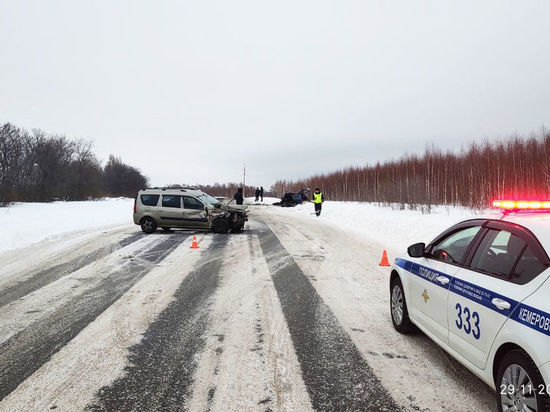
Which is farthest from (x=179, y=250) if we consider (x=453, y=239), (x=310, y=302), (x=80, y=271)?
(x=453, y=239)

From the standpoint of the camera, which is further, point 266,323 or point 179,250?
point 179,250

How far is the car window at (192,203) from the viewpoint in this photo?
52.8 ft

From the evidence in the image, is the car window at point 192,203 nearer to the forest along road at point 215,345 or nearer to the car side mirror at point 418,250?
the forest along road at point 215,345

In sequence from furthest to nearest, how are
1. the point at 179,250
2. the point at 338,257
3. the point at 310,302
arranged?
the point at 179,250 → the point at 338,257 → the point at 310,302

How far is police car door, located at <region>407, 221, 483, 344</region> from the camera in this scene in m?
3.55

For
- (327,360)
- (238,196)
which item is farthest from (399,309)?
(238,196)

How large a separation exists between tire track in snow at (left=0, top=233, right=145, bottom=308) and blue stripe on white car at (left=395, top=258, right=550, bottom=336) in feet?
20.0

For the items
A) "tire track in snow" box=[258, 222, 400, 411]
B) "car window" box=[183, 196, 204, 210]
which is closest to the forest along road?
"tire track in snow" box=[258, 222, 400, 411]

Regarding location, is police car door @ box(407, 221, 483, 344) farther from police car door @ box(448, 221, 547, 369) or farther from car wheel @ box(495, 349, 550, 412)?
car wheel @ box(495, 349, 550, 412)

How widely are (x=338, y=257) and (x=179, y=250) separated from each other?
463 cm

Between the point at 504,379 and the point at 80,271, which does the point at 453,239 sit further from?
the point at 80,271

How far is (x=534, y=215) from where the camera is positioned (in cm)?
312

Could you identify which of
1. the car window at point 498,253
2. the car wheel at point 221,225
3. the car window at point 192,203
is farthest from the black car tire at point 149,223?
the car window at point 498,253

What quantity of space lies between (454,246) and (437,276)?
39cm
